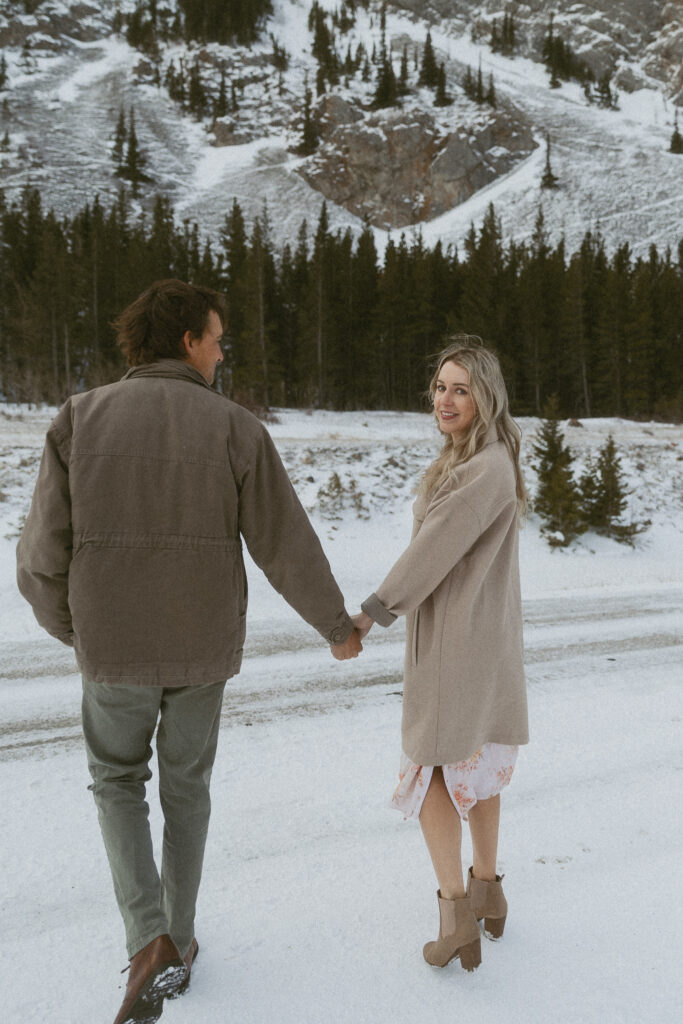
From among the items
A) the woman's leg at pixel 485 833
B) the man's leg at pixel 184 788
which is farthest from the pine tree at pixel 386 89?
the man's leg at pixel 184 788

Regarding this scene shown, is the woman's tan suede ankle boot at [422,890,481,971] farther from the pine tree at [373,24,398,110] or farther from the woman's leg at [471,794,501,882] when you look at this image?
the pine tree at [373,24,398,110]

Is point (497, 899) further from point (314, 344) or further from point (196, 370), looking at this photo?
point (314, 344)

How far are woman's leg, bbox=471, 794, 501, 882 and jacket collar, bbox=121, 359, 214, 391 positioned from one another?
1816 mm

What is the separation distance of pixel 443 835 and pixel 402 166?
8839cm

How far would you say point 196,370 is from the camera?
88.8 inches

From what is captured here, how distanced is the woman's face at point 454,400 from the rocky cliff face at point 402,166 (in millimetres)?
83553

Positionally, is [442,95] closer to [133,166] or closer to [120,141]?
[120,141]

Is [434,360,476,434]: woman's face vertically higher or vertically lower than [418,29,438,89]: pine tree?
lower

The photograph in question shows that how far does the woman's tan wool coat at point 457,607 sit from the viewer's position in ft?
7.47

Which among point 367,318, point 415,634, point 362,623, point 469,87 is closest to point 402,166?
point 469,87

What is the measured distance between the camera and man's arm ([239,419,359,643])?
224 centimetres

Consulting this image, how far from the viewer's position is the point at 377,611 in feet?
7.90

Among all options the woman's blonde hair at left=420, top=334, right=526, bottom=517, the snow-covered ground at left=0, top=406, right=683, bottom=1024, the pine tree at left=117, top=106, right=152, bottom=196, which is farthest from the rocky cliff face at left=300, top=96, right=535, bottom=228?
the woman's blonde hair at left=420, top=334, right=526, bottom=517

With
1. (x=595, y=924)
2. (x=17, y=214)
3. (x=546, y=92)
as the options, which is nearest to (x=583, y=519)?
(x=595, y=924)
